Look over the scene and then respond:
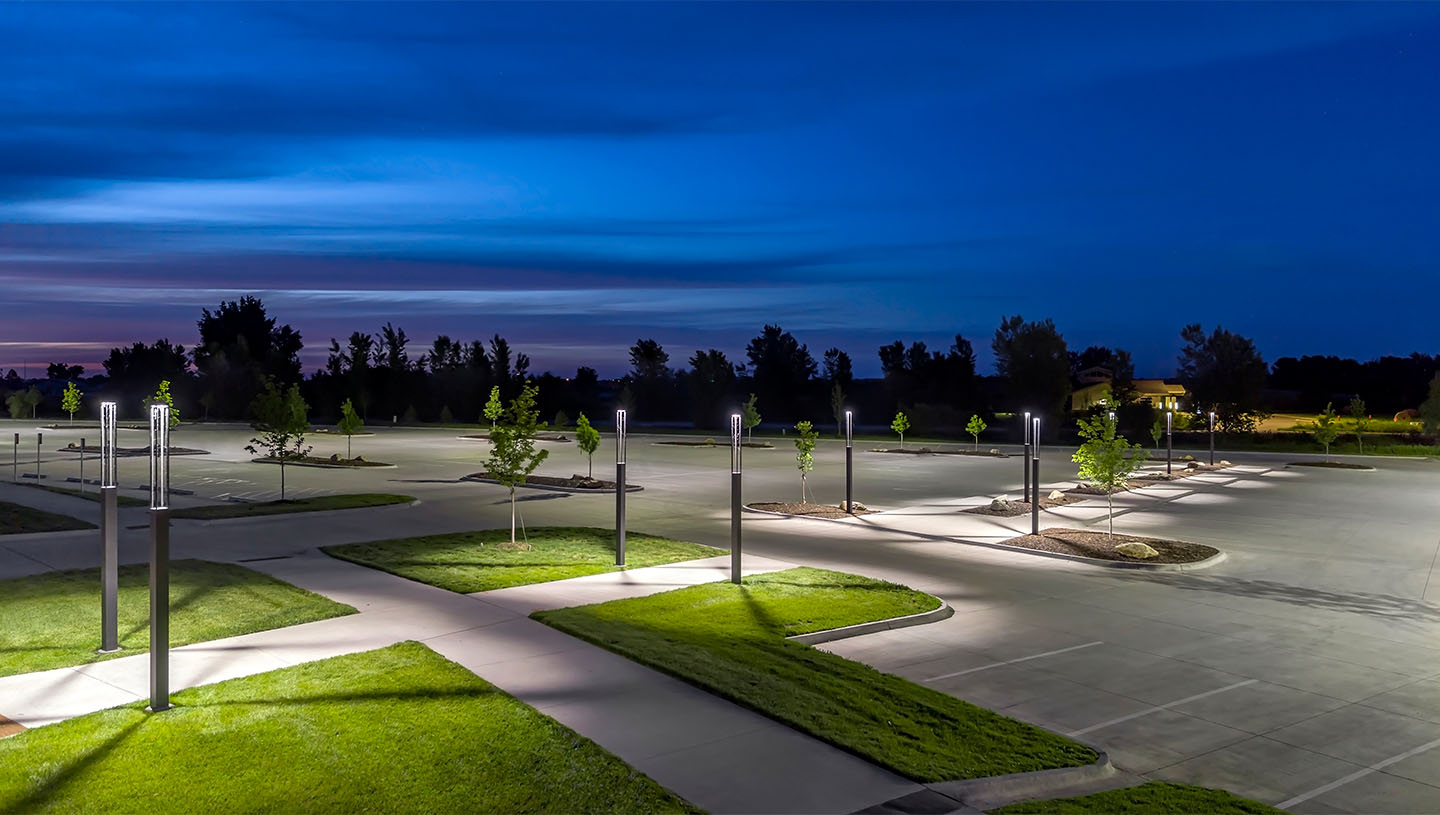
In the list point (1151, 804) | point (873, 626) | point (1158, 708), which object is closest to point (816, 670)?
point (873, 626)

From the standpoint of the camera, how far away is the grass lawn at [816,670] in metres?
7.09

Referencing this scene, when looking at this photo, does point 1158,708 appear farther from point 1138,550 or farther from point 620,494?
point 620,494

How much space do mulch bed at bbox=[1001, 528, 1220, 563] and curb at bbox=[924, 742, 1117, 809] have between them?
923 cm

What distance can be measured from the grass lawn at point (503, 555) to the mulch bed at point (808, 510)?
4.50m

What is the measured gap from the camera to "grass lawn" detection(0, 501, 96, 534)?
17.2 m

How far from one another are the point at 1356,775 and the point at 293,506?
63.6 feet

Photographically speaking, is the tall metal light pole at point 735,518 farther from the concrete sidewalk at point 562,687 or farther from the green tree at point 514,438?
the green tree at point 514,438

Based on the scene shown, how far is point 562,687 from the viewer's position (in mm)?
8414

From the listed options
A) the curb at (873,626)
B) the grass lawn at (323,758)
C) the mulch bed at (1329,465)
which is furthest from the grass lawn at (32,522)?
the mulch bed at (1329,465)

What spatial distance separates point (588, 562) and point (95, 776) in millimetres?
8607

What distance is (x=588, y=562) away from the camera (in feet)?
48.1

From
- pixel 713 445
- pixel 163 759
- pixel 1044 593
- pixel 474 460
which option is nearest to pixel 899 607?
pixel 1044 593

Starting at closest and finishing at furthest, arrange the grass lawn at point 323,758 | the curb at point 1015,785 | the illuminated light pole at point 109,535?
the grass lawn at point 323,758, the curb at point 1015,785, the illuminated light pole at point 109,535

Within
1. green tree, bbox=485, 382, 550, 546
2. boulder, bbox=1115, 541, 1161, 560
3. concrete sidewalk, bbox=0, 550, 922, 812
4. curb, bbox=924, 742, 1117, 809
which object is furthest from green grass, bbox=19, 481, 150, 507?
curb, bbox=924, 742, 1117, 809
